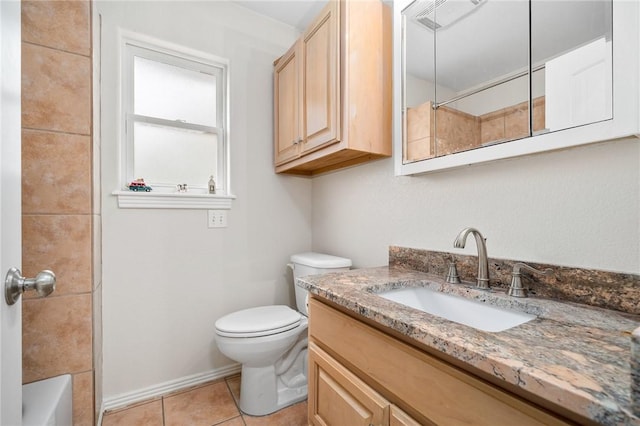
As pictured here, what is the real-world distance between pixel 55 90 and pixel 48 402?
123 cm

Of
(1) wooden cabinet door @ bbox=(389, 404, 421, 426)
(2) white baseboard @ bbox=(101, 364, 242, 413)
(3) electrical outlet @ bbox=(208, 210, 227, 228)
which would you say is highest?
(3) electrical outlet @ bbox=(208, 210, 227, 228)

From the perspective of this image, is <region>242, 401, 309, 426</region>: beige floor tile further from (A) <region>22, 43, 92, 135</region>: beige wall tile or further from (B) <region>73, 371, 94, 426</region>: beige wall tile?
(A) <region>22, 43, 92, 135</region>: beige wall tile

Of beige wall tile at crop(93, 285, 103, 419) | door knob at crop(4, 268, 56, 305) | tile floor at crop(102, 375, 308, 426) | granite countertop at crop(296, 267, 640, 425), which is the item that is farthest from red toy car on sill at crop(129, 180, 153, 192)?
granite countertop at crop(296, 267, 640, 425)

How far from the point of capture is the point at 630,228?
2.48 feet

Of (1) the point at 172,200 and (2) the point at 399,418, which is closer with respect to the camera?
(2) the point at 399,418

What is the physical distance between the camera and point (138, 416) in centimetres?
148

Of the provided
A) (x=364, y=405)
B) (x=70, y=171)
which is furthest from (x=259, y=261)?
(x=364, y=405)

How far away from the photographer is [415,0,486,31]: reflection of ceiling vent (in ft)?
3.69

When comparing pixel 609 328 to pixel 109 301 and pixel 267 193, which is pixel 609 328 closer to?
pixel 267 193

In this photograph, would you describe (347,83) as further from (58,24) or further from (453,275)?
(58,24)

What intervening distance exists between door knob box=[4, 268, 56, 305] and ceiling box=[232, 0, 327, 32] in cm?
198

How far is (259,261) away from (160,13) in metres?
1.66

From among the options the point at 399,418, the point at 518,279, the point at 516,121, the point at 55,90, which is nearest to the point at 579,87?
the point at 516,121

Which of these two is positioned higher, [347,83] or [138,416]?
[347,83]
